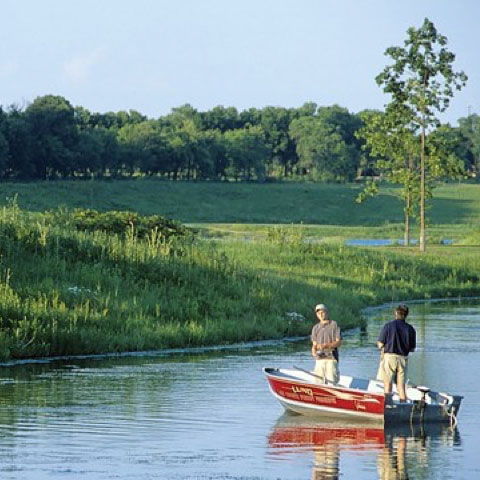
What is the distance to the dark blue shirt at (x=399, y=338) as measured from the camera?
2284cm

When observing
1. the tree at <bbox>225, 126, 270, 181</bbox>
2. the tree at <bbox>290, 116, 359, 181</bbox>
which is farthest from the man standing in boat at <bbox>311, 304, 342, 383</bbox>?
the tree at <bbox>290, 116, 359, 181</bbox>

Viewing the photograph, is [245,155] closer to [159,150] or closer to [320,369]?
[159,150]

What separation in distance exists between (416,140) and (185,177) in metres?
83.9

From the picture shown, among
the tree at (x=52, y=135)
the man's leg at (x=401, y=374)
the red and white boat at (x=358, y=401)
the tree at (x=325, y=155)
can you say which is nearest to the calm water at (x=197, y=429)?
the red and white boat at (x=358, y=401)

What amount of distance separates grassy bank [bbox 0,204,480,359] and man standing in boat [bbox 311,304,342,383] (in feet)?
28.3

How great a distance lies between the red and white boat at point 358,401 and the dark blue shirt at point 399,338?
0.67 meters

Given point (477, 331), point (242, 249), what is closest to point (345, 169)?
point (242, 249)

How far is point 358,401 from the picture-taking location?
22.9 meters

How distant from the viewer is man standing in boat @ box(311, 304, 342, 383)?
23.2 metres

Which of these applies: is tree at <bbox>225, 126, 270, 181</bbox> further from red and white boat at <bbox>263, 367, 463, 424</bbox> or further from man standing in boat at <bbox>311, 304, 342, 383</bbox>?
red and white boat at <bbox>263, 367, 463, 424</bbox>

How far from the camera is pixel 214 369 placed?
29.9m

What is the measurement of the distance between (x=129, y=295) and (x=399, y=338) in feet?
44.7

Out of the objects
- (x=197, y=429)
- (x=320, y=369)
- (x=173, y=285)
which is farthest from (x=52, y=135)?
(x=197, y=429)

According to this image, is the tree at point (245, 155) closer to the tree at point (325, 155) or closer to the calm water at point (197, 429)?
the tree at point (325, 155)
